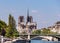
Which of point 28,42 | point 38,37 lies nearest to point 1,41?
point 28,42

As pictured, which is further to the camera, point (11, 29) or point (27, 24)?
point (27, 24)

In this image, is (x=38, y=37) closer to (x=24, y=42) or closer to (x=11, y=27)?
(x=11, y=27)

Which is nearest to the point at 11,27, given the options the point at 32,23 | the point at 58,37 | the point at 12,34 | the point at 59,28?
the point at 12,34

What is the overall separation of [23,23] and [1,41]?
8315 centimetres

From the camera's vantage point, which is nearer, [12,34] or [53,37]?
[53,37]

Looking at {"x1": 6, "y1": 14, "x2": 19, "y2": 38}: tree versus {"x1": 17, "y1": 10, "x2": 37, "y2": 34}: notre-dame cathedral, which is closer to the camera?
{"x1": 6, "y1": 14, "x2": 19, "y2": 38}: tree

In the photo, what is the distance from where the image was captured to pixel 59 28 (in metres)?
88.2

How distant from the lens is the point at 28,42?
36938 mm

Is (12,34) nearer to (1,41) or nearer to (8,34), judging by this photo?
(8,34)

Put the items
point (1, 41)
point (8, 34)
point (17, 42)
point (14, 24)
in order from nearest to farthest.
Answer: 1. point (17, 42)
2. point (1, 41)
3. point (8, 34)
4. point (14, 24)

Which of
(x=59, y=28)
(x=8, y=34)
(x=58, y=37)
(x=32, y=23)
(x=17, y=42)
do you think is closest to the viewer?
(x=17, y=42)

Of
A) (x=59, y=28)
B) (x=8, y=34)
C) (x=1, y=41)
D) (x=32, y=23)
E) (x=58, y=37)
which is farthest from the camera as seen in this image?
(x=32, y=23)

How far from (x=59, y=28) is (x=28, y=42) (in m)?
52.0

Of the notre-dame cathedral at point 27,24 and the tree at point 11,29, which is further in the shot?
the notre-dame cathedral at point 27,24
